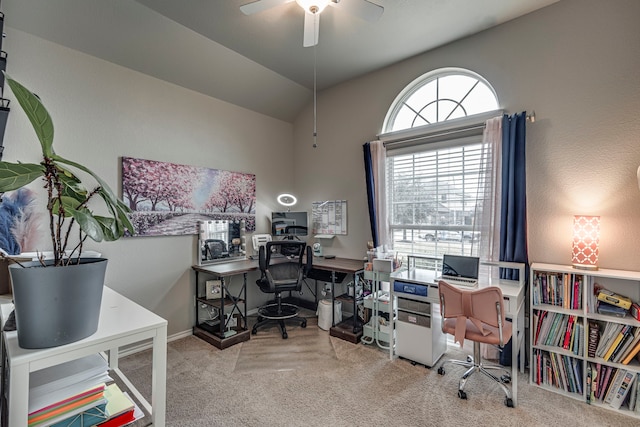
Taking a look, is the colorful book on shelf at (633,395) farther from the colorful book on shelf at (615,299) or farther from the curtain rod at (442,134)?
the curtain rod at (442,134)

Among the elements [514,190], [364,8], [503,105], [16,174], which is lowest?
[16,174]

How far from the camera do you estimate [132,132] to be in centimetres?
279

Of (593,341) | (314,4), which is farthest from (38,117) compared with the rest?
(593,341)

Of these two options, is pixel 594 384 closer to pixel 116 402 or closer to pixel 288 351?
pixel 288 351

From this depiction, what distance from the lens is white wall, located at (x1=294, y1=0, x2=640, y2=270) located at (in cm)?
212

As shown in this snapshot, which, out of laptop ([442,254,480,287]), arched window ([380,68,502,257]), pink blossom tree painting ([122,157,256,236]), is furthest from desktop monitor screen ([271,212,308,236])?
laptop ([442,254,480,287])

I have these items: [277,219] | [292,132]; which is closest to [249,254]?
[277,219]

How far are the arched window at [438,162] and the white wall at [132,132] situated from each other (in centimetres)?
198

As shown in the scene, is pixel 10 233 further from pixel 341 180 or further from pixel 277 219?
pixel 341 180

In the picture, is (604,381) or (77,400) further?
(604,381)

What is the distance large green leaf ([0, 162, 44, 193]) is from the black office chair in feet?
7.70

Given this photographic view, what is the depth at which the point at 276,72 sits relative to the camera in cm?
347

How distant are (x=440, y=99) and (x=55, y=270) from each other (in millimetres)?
3401

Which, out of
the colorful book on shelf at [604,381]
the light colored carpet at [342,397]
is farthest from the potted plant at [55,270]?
the colorful book on shelf at [604,381]
